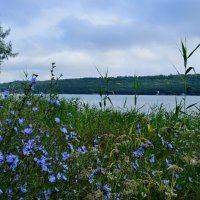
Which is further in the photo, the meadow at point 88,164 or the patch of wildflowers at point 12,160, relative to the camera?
the meadow at point 88,164

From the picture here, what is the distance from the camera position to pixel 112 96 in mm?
9344

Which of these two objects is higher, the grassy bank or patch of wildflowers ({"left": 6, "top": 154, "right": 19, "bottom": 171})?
patch of wildflowers ({"left": 6, "top": 154, "right": 19, "bottom": 171})

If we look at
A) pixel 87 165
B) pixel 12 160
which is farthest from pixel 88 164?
pixel 12 160

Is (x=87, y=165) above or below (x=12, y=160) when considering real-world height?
below

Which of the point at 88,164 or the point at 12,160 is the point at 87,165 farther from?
the point at 12,160

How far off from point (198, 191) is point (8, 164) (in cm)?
254

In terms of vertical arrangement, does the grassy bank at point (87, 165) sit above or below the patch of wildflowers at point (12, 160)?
below

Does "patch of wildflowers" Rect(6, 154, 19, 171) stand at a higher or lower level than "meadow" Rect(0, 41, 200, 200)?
higher

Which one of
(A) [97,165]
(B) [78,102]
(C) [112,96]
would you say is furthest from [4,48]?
(A) [97,165]

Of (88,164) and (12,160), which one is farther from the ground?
(12,160)

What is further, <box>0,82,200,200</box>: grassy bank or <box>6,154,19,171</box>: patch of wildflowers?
<box>0,82,200,200</box>: grassy bank

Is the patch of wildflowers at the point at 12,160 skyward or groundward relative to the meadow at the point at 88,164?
skyward

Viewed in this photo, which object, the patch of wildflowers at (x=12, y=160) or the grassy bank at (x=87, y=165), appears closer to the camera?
the patch of wildflowers at (x=12, y=160)

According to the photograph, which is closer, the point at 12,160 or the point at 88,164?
the point at 12,160
